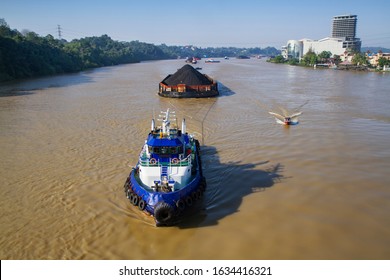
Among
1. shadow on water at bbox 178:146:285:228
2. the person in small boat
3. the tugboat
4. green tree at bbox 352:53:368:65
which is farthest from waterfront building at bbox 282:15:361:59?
the tugboat

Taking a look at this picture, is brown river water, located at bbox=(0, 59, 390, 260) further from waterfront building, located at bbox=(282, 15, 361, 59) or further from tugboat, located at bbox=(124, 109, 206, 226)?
waterfront building, located at bbox=(282, 15, 361, 59)

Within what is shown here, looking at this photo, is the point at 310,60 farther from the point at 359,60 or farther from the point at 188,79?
the point at 188,79

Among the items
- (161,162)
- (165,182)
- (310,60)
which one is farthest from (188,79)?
(310,60)

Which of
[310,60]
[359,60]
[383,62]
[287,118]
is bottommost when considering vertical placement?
[287,118]

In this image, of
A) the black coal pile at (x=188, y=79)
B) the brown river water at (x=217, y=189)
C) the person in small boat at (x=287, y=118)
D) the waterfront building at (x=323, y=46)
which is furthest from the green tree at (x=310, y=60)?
the person in small boat at (x=287, y=118)

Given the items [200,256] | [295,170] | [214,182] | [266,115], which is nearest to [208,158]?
[214,182]

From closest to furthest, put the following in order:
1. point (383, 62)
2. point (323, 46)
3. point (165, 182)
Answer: point (165, 182)
point (383, 62)
point (323, 46)

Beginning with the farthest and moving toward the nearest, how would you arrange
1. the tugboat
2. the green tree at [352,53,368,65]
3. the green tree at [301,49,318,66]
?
the green tree at [301,49,318,66] < the green tree at [352,53,368,65] < the tugboat
